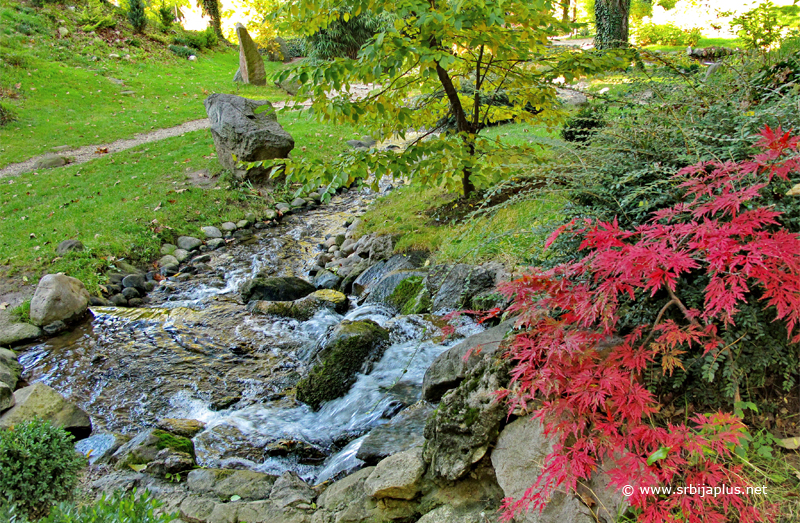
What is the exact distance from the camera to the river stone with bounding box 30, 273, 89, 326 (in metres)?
6.23

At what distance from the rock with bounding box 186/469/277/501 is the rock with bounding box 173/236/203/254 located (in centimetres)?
627

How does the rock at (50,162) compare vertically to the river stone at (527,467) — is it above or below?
above

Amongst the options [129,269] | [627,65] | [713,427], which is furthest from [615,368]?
[129,269]

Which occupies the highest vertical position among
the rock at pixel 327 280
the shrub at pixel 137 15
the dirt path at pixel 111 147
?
the shrub at pixel 137 15

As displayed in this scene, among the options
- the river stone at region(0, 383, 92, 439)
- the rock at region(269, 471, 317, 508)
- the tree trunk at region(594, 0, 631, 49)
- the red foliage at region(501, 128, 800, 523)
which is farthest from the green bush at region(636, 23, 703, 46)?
the river stone at region(0, 383, 92, 439)

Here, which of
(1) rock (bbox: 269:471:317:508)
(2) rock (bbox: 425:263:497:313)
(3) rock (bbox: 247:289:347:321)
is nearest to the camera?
(1) rock (bbox: 269:471:317:508)

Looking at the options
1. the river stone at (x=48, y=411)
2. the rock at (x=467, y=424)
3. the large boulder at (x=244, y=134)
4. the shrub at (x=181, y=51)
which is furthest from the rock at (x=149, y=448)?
the shrub at (x=181, y=51)

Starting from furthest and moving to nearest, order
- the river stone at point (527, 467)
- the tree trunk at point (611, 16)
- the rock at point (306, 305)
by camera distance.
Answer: the tree trunk at point (611, 16) → the rock at point (306, 305) → the river stone at point (527, 467)

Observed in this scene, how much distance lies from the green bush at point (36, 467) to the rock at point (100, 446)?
0.76m

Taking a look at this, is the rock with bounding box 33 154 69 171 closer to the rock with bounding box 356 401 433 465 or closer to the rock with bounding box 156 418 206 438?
the rock with bounding box 156 418 206 438

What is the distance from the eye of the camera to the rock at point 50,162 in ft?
38.6

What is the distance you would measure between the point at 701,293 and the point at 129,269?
27.0ft

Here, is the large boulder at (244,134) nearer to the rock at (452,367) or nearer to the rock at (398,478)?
the rock at (452,367)

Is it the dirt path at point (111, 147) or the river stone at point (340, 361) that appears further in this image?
the dirt path at point (111, 147)
